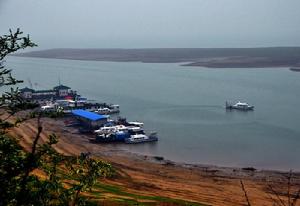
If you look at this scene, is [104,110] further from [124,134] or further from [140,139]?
[140,139]

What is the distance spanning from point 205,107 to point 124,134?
1096cm

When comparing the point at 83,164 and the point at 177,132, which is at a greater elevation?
the point at 83,164

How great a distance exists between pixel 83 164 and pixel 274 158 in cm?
1952

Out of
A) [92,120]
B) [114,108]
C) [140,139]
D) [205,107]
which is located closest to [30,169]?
[140,139]

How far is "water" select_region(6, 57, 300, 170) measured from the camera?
79.4 feet

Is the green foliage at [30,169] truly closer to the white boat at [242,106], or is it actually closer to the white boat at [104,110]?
the white boat at [104,110]

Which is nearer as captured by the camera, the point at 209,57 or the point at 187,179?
the point at 187,179

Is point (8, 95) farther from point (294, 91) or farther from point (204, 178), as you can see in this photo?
point (294, 91)

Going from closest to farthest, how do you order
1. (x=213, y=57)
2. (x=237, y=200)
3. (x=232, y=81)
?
(x=237, y=200) → (x=232, y=81) → (x=213, y=57)

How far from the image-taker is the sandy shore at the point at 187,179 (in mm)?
16109

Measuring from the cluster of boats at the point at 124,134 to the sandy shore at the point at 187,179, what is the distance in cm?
164

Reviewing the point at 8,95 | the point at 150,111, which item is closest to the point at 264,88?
the point at 150,111

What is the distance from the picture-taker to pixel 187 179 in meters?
19.2

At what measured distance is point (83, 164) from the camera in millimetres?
4844
